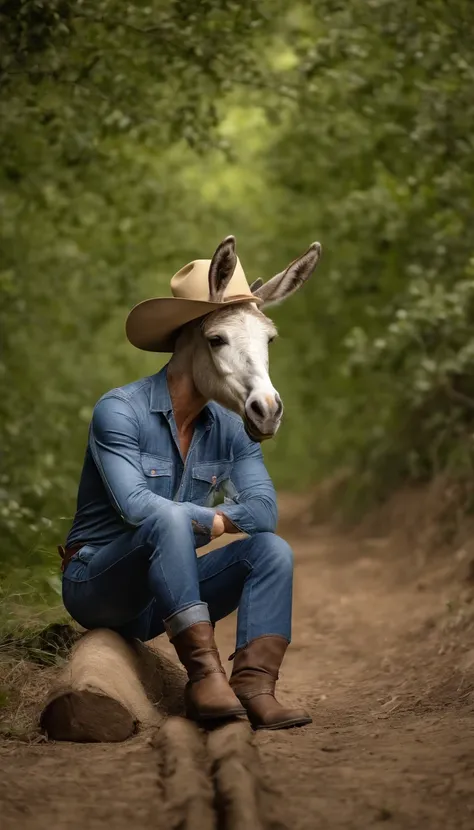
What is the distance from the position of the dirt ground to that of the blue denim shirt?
31.4 inches

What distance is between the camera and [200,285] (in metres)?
4.30

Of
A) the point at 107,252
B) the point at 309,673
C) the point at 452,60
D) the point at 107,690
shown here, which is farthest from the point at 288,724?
the point at 107,252

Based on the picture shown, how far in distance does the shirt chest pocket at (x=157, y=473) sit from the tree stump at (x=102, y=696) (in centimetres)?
62

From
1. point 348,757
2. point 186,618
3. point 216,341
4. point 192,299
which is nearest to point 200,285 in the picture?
point 192,299

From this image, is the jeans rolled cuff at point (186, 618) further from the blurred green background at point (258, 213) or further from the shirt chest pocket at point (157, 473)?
the blurred green background at point (258, 213)

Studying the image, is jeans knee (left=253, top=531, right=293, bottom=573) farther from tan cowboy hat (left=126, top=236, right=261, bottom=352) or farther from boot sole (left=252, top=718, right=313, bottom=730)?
tan cowboy hat (left=126, top=236, right=261, bottom=352)

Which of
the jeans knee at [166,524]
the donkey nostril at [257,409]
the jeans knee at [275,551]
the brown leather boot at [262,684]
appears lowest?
the brown leather boot at [262,684]

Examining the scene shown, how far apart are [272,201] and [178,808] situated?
9.97 meters

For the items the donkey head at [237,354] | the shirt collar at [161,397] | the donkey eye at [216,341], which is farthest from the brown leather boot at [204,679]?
the donkey eye at [216,341]

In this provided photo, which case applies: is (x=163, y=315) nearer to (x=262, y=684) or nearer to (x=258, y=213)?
(x=262, y=684)

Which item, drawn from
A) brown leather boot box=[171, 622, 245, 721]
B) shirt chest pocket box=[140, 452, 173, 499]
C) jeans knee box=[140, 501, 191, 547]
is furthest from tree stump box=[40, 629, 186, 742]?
shirt chest pocket box=[140, 452, 173, 499]

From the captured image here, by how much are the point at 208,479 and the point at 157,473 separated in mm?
209

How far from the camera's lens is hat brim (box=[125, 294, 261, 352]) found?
4.23 m

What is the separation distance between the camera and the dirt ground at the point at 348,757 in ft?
9.93
